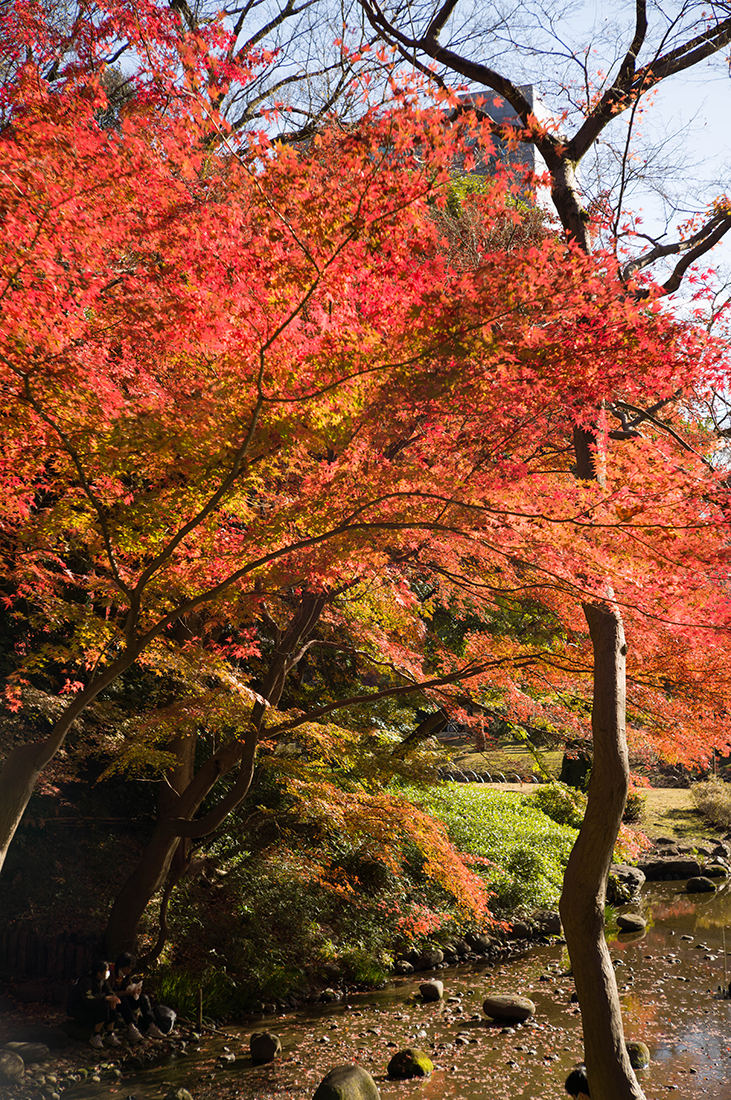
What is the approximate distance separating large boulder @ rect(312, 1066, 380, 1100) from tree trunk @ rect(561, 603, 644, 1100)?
1.91 m

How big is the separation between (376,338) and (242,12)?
8222mm

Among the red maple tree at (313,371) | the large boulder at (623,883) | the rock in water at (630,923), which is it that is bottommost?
the rock in water at (630,923)

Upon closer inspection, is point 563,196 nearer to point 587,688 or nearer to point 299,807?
point 587,688

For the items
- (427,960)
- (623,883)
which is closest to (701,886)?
(623,883)

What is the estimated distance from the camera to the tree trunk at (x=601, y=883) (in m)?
4.64

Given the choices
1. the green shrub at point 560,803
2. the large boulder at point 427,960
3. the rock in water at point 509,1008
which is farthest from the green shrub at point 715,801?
the rock in water at point 509,1008

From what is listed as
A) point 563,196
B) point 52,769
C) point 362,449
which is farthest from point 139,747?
point 563,196

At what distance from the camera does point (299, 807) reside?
826 centimetres

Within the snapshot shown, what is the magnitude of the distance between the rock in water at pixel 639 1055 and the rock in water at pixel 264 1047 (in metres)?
3.25

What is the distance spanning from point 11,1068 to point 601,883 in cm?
518

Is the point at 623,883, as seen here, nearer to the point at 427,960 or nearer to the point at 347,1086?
the point at 427,960

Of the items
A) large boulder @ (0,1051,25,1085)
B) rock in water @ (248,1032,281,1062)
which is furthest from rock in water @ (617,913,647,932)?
large boulder @ (0,1051,25,1085)

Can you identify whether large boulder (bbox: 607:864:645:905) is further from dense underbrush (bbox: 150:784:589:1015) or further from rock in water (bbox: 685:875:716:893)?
dense underbrush (bbox: 150:784:589:1015)

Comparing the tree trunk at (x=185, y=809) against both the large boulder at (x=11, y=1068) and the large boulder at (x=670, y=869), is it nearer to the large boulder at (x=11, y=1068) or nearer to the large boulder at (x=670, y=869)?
the large boulder at (x=11, y=1068)
